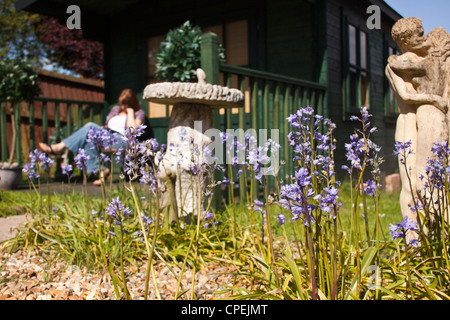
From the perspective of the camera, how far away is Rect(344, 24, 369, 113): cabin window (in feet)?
20.4

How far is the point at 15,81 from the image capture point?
20.0 ft

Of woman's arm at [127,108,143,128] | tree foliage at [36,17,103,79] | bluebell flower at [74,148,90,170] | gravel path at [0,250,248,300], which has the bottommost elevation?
gravel path at [0,250,248,300]

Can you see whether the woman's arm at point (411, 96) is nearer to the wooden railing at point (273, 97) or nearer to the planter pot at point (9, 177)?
the wooden railing at point (273, 97)

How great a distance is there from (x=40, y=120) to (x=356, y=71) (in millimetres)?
8306

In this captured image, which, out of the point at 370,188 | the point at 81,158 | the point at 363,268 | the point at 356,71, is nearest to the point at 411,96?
the point at 370,188

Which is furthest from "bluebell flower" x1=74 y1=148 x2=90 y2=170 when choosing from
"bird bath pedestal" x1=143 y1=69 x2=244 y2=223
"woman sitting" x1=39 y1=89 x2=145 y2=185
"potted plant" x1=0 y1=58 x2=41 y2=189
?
"potted plant" x1=0 y1=58 x2=41 y2=189

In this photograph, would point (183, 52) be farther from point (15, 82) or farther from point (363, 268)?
point (363, 268)

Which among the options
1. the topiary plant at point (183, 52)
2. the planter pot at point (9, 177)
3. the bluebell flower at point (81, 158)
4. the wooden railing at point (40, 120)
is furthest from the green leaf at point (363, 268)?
the wooden railing at point (40, 120)

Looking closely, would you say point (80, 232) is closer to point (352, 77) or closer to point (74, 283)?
point (74, 283)

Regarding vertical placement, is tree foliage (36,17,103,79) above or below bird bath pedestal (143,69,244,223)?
above

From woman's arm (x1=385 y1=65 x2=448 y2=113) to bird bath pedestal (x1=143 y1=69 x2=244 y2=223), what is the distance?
3.99 ft

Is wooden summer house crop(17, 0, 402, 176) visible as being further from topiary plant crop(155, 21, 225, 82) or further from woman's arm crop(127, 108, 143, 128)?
woman's arm crop(127, 108, 143, 128)
